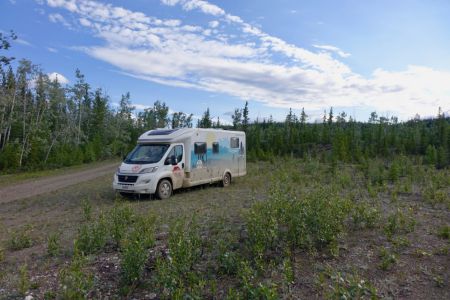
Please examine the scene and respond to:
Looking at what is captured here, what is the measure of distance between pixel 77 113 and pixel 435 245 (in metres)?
46.5

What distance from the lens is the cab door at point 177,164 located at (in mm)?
12578

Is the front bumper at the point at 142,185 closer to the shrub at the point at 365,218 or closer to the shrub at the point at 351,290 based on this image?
the shrub at the point at 365,218

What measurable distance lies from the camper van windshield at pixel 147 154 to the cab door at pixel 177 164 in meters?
0.31

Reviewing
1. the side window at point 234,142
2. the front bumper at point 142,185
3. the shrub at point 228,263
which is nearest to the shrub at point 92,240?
the shrub at point 228,263

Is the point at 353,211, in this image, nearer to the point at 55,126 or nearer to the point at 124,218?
the point at 124,218

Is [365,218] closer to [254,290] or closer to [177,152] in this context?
[254,290]

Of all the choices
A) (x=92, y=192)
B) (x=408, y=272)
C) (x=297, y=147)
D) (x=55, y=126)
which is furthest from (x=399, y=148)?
(x=55, y=126)

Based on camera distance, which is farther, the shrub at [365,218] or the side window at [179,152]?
the side window at [179,152]

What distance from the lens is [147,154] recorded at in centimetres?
1262

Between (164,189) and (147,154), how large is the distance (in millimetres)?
1527

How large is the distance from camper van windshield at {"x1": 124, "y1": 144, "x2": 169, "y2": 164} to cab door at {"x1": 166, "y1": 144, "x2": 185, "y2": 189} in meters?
0.31

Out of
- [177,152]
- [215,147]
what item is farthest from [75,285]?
[215,147]

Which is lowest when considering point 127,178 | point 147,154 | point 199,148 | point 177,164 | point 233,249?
point 233,249

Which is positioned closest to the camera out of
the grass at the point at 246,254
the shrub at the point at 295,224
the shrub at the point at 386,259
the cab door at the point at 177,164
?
the grass at the point at 246,254
